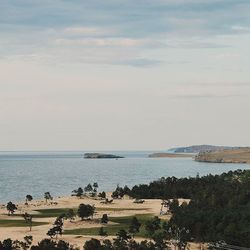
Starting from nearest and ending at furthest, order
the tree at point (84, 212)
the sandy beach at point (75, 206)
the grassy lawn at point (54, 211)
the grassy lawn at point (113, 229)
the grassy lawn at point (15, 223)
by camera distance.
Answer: the sandy beach at point (75, 206) < the grassy lawn at point (113, 229) < the grassy lawn at point (15, 223) < the tree at point (84, 212) < the grassy lawn at point (54, 211)

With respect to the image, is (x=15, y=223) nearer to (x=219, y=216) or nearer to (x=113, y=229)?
(x=113, y=229)

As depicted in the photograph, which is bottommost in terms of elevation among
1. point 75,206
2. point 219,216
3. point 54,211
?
point 54,211

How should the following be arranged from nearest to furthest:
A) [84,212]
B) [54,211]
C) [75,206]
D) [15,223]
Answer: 1. [84,212]
2. [15,223]
3. [54,211]
4. [75,206]

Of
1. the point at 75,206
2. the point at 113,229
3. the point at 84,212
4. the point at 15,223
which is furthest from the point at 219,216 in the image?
the point at 75,206

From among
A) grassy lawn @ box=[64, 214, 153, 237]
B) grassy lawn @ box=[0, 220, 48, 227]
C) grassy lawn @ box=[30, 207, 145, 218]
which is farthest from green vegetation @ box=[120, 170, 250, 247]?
grassy lawn @ box=[0, 220, 48, 227]

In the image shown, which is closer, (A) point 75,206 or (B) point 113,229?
(B) point 113,229

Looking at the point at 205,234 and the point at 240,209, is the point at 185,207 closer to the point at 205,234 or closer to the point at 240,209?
the point at 240,209

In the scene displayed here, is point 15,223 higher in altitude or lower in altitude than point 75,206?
lower

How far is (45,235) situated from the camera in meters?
114

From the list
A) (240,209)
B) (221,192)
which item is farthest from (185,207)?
(221,192)

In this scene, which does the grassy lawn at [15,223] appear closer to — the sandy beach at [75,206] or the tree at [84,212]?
the sandy beach at [75,206]

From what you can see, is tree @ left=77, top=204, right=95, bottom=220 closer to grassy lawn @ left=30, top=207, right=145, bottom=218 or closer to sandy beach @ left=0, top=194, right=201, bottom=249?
sandy beach @ left=0, top=194, right=201, bottom=249

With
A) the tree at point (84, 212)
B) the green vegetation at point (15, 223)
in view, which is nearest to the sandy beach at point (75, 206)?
the tree at point (84, 212)

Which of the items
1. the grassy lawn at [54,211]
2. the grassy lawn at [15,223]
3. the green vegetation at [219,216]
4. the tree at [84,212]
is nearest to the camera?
the green vegetation at [219,216]
